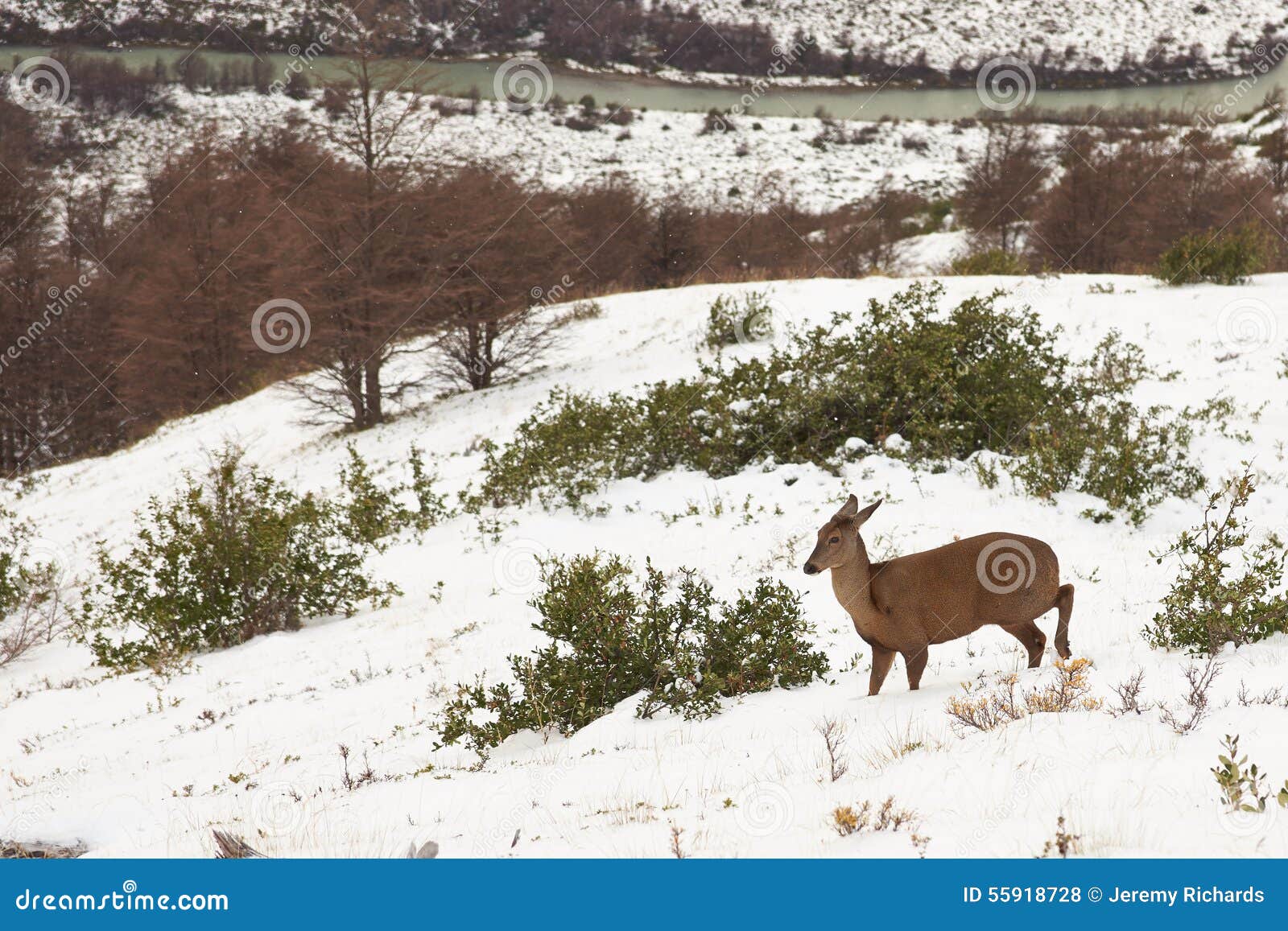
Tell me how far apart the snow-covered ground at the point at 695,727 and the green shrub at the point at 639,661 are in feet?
0.56

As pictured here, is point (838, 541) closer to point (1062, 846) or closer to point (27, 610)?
point (1062, 846)

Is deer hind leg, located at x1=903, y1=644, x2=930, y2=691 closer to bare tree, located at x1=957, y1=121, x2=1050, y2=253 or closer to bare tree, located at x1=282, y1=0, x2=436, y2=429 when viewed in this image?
bare tree, located at x1=282, y1=0, x2=436, y2=429

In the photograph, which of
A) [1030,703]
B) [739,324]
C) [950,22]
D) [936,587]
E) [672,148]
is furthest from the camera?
[950,22]

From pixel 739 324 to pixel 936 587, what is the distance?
47.7 ft

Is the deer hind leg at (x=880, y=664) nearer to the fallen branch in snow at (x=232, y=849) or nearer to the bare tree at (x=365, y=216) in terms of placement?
the fallen branch in snow at (x=232, y=849)

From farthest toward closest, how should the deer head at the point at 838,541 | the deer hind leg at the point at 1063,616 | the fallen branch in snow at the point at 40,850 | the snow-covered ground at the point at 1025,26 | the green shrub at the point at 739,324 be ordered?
1. the snow-covered ground at the point at 1025,26
2. the green shrub at the point at 739,324
3. the deer hind leg at the point at 1063,616
4. the deer head at the point at 838,541
5. the fallen branch in snow at the point at 40,850

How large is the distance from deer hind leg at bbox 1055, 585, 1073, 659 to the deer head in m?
1.12

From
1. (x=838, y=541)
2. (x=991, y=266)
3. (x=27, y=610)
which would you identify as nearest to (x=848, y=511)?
(x=838, y=541)

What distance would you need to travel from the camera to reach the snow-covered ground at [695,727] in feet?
10.6

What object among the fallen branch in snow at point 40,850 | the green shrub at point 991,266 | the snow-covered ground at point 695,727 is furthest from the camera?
the green shrub at point 991,266

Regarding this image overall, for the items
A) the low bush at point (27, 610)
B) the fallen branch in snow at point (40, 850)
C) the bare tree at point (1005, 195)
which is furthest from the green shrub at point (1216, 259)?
the low bush at point (27, 610)

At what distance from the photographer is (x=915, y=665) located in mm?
4922

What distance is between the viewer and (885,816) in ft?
10.1

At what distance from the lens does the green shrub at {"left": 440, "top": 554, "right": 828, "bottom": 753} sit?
562 centimetres
